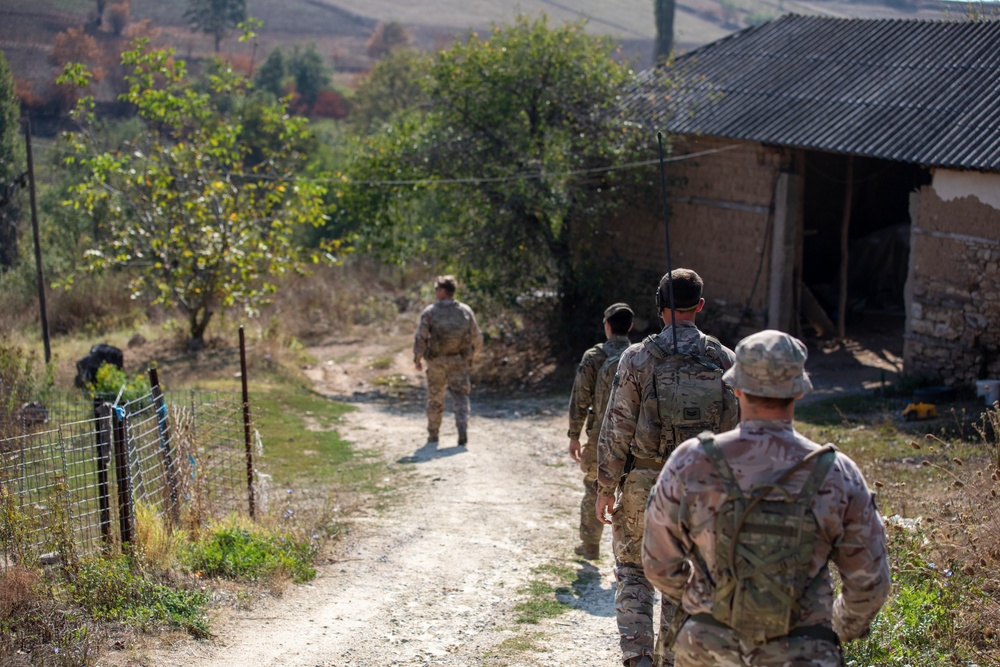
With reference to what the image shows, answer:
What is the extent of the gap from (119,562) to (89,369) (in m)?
8.72

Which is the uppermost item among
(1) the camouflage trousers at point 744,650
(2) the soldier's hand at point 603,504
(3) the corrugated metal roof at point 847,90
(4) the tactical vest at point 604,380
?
(3) the corrugated metal roof at point 847,90

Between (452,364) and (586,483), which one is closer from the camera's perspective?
(586,483)

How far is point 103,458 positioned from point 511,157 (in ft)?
34.1

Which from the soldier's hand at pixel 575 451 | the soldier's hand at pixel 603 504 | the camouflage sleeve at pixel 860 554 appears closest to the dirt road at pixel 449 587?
the soldier's hand at pixel 575 451

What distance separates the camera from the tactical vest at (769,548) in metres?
3.00

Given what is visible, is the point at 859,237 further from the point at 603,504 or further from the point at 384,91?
the point at 384,91

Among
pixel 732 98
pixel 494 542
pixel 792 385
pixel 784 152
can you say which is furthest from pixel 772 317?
pixel 792 385

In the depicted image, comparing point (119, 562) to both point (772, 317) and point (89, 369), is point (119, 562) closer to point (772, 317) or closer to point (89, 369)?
point (89, 369)

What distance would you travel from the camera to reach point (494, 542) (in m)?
7.10

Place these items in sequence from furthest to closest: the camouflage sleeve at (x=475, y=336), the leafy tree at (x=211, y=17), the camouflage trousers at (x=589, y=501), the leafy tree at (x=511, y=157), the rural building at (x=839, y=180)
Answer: the leafy tree at (x=211, y=17) → the leafy tree at (x=511, y=157) → the rural building at (x=839, y=180) → the camouflage sleeve at (x=475, y=336) → the camouflage trousers at (x=589, y=501)

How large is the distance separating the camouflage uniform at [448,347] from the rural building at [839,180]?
613cm

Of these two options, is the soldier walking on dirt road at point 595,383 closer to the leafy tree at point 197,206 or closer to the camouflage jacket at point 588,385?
the camouflage jacket at point 588,385

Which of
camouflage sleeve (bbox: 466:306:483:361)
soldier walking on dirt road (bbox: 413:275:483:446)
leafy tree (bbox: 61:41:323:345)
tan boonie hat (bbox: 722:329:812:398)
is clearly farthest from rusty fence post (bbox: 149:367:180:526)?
leafy tree (bbox: 61:41:323:345)

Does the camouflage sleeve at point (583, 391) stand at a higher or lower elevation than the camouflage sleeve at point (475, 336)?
higher
